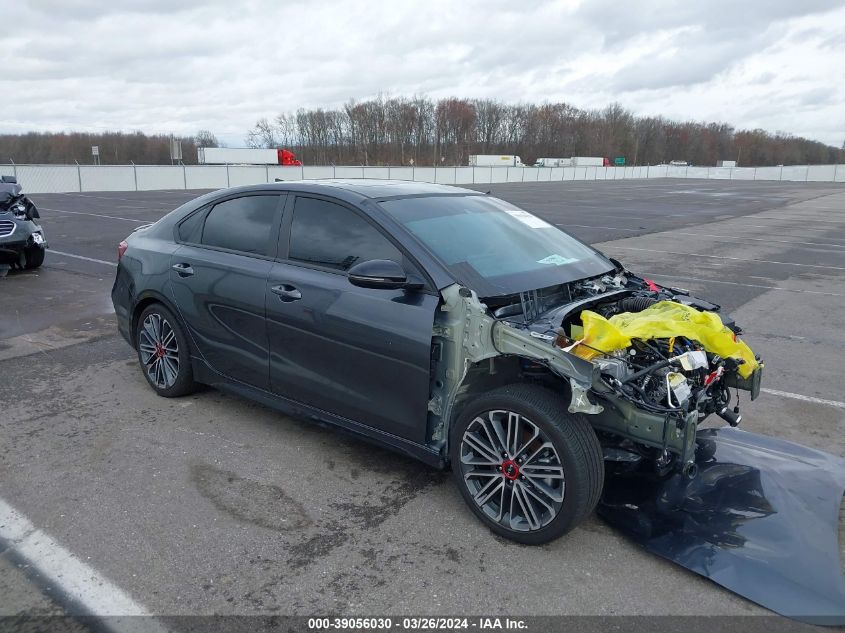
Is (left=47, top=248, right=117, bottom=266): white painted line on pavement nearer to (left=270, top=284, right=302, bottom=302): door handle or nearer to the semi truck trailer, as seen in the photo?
(left=270, top=284, right=302, bottom=302): door handle

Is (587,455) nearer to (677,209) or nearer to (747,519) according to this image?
(747,519)

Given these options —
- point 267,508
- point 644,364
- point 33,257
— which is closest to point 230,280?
point 267,508

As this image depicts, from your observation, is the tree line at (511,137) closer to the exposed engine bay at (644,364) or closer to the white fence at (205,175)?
the white fence at (205,175)

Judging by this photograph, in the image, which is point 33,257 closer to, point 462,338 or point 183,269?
point 183,269

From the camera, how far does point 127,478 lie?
3.74 m

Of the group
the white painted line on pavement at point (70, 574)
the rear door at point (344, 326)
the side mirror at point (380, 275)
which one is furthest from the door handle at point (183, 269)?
the white painted line on pavement at point (70, 574)

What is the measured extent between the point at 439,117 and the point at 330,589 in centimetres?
9922

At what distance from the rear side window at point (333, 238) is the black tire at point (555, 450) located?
3.08 ft

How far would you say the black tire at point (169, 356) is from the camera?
15.5ft

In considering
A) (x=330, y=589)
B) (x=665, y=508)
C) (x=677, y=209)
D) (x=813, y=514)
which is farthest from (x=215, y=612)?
(x=677, y=209)

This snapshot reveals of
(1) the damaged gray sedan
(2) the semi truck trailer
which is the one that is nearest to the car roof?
(1) the damaged gray sedan

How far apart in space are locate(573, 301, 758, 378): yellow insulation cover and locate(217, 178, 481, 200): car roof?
4.76 feet

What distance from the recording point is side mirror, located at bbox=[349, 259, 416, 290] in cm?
335

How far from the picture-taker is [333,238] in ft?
12.8
